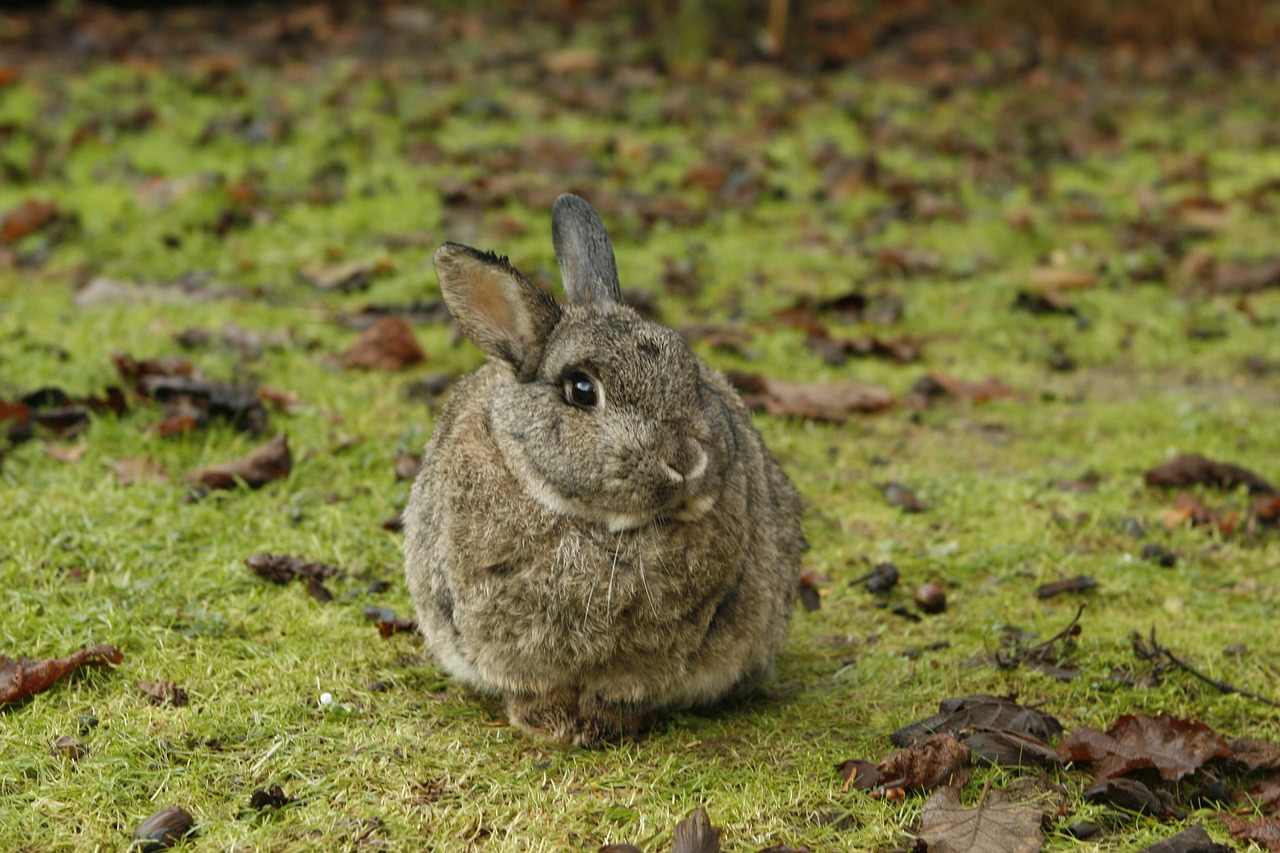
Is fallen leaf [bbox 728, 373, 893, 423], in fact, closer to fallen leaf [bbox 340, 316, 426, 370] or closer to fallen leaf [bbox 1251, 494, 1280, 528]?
fallen leaf [bbox 340, 316, 426, 370]

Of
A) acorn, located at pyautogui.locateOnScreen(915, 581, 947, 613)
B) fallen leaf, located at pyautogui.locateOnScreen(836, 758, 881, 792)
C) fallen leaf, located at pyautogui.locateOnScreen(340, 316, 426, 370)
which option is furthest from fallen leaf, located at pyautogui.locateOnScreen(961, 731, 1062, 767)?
fallen leaf, located at pyautogui.locateOnScreen(340, 316, 426, 370)

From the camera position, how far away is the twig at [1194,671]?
4723mm

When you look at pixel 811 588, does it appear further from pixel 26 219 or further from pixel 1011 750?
pixel 26 219

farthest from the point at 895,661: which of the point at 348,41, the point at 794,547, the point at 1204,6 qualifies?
the point at 1204,6

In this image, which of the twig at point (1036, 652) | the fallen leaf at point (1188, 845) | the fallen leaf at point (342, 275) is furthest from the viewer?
the fallen leaf at point (342, 275)

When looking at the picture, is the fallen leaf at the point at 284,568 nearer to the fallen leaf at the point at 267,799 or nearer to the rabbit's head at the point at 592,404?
the rabbit's head at the point at 592,404

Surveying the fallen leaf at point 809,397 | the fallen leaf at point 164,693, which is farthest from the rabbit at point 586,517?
the fallen leaf at point 809,397

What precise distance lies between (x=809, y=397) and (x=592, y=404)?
358 centimetres

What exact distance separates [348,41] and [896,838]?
12.7m

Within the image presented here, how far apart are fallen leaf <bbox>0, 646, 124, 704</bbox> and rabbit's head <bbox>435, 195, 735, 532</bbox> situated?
1.47m

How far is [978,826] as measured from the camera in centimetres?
375

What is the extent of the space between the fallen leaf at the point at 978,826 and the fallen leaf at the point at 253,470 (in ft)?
10.7

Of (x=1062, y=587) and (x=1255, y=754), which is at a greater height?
(x=1255, y=754)

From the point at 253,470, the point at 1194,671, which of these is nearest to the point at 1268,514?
the point at 1194,671
